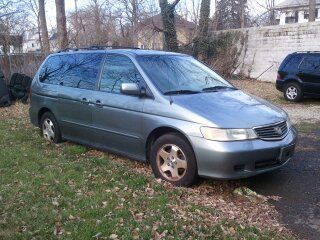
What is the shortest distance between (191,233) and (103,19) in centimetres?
2167

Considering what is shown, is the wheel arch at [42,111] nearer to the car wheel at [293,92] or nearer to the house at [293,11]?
the car wheel at [293,92]

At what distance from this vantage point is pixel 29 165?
249 inches

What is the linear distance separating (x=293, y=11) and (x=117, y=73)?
4579 centimetres

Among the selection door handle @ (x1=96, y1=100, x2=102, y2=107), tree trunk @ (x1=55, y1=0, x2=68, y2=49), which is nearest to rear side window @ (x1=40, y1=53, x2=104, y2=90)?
door handle @ (x1=96, y1=100, x2=102, y2=107)

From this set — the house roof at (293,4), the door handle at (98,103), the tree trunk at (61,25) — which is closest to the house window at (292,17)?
the house roof at (293,4)

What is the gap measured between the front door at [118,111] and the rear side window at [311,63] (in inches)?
346

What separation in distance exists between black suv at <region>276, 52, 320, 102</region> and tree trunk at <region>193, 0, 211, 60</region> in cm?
920

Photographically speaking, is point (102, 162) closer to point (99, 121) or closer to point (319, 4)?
point (99, 121)

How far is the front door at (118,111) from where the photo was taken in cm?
596

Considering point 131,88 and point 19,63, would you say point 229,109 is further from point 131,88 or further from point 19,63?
point 19,63

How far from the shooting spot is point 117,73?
6.41m

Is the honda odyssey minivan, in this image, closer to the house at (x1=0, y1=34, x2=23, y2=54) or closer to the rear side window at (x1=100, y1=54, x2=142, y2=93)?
the rear side window at (x1=100, y1=54, x2=142, y2=93)

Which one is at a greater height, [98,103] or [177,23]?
[177,23]

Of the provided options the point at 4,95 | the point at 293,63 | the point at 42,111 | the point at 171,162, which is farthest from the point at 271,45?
the point at 171,162
